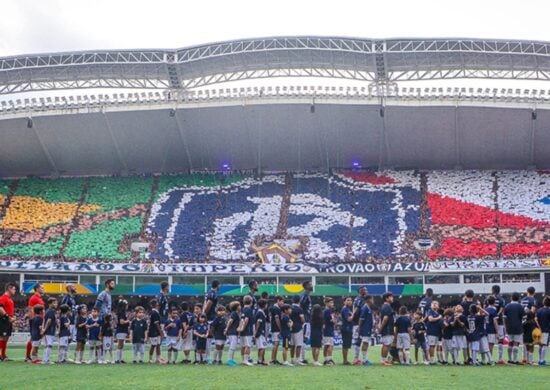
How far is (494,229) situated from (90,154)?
2683 cm

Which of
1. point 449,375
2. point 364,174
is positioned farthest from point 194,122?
point 449,375

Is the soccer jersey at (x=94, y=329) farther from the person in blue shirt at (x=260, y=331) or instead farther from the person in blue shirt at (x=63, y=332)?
the person in blue shirt at (x=260, y=331)

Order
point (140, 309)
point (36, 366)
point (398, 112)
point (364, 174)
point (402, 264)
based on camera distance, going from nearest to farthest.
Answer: point (36, 366) < point (140, 309) < point (402, 264) < point (398, 112) < point (364, 174)

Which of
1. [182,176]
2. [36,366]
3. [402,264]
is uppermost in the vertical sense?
[182,176]

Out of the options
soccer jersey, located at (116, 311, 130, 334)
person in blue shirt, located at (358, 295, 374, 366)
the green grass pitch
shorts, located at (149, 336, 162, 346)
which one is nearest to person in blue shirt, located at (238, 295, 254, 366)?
the green grass pitch

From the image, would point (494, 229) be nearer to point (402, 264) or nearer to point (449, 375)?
point (402, 264)

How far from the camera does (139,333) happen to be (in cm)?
1839

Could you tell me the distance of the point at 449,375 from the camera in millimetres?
13812

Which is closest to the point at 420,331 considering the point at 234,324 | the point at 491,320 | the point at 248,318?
the point at 491,320

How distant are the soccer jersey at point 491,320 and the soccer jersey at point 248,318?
5.62 m

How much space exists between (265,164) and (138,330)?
3459cm

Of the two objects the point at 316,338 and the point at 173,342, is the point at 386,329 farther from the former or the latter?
the point at 173,342

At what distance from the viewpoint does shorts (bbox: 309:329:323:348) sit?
17.5 m

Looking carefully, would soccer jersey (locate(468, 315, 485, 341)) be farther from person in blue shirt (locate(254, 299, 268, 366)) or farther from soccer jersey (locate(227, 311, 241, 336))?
soccer jersey (locate(227, 311, 241, 336))
